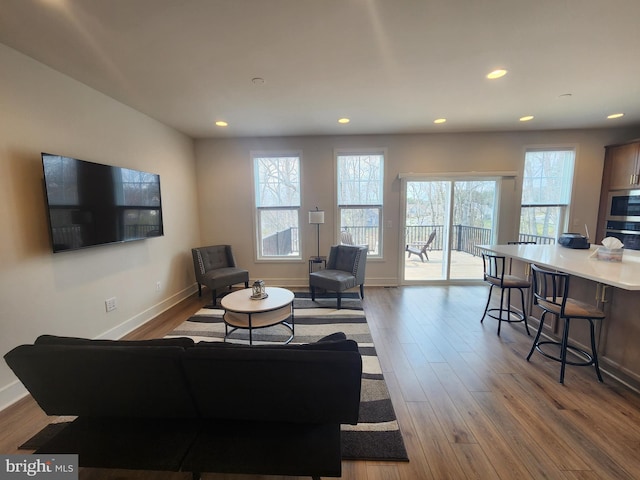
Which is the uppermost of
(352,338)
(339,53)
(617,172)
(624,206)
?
(339,53)

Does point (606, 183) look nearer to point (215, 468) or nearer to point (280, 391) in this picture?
point (280, 391)

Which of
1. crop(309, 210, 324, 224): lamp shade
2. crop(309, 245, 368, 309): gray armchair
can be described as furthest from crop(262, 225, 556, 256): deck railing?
crop(309, 245, 368, 309): gray armchair

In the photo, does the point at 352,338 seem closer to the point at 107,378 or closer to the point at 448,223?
the point at 107,378

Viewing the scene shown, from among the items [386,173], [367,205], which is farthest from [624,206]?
[367,205]

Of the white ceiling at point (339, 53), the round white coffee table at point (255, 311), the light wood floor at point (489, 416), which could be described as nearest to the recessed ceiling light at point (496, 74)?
the white ceiling at point (339, 53)

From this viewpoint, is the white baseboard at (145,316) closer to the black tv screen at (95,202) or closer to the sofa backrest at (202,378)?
the black tv screen at (95,202)

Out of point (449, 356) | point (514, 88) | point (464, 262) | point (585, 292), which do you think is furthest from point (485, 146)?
point (449, 356)

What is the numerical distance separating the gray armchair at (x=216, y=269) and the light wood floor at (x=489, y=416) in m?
2.13

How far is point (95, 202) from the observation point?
252cm

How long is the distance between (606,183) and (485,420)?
5.04 meters

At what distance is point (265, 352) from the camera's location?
111 centimetres

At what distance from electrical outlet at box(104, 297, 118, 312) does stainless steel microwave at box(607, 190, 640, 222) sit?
7267 millimetres

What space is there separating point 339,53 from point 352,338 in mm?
2836

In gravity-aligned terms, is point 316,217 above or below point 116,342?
above
